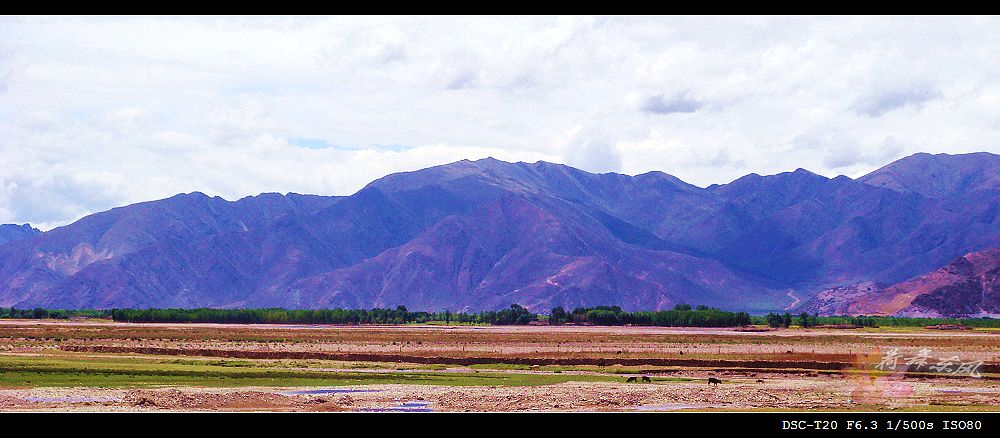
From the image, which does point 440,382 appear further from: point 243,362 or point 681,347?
point 681,347

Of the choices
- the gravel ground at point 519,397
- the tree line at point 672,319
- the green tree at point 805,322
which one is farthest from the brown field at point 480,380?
the green tree at point 805,322

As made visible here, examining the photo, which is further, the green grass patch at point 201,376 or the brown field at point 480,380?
the green grass patch at point 201,376

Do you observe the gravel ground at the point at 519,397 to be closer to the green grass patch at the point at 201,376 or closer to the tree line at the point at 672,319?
the green grass patch at the point at 201,376

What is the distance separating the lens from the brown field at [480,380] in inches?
1668

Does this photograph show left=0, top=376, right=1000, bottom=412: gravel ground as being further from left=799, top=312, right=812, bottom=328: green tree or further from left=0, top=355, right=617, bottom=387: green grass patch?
left=799, top=312, right=812, bottom=328: green tree

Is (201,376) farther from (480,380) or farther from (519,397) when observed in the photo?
(519,397)

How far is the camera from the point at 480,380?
5541cm

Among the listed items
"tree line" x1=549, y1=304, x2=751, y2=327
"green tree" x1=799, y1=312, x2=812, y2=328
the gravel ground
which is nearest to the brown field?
the gravel ground

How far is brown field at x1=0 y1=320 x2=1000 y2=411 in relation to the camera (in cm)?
4238

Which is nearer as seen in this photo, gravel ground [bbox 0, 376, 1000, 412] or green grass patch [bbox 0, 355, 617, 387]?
gravel ground [bbox 0, 376, 1000, 412]

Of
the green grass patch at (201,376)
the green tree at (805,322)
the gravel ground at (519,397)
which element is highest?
the green tree at (805,322)
